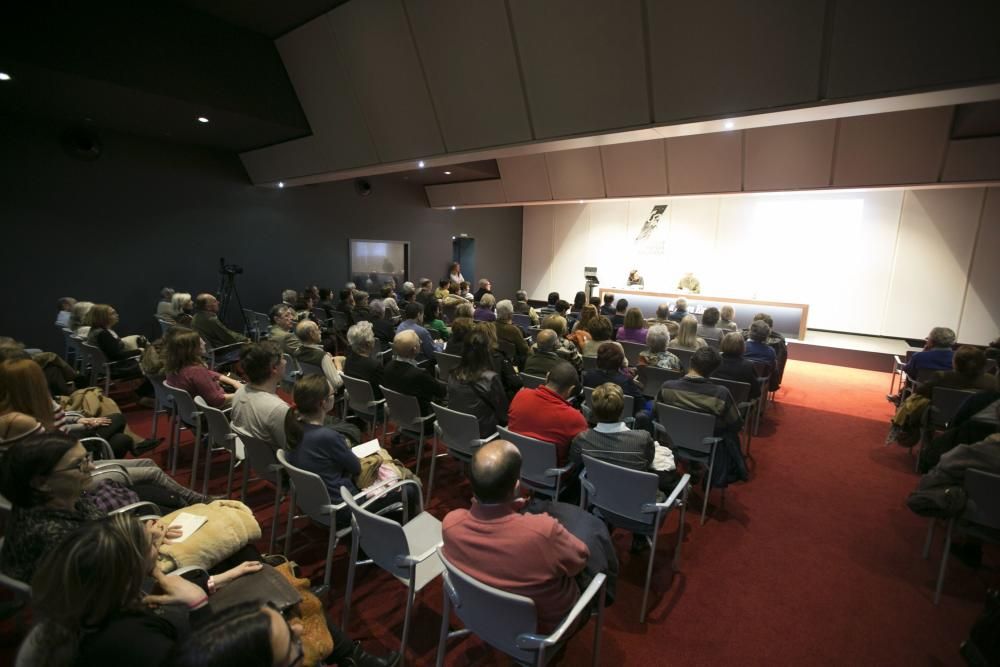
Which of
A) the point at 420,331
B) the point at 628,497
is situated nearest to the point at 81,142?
the point at 420,331

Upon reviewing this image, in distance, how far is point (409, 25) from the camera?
5.15 meters

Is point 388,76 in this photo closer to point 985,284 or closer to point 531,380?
point 531,380

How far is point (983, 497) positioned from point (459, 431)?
299 centimetres

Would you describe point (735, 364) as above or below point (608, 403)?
below

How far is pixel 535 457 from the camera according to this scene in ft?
8.87

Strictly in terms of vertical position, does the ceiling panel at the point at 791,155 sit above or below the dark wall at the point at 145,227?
above

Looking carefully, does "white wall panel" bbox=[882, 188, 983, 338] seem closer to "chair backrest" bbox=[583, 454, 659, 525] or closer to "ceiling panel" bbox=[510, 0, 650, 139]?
"ceiling panel" bbox=[510, 0, 650, 139]

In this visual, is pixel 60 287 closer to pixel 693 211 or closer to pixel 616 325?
pixel 616 325

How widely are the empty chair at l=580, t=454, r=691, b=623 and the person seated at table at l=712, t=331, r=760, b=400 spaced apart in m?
1.83

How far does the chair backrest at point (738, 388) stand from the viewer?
385cm

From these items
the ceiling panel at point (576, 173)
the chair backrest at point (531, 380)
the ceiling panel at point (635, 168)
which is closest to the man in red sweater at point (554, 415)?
the chair backrest at point (531, 380)

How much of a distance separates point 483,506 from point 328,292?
763 cm

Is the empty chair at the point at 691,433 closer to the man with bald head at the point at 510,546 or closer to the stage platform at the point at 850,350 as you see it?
the man with bald head at the point at 510,546

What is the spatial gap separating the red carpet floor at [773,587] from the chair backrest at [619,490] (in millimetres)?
577
